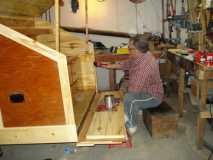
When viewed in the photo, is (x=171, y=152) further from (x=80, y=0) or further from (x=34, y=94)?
(x=80, y=0)

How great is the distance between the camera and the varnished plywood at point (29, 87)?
1597mm

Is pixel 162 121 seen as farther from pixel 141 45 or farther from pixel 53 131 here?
pixel 53 131

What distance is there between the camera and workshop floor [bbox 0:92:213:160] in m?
2.29

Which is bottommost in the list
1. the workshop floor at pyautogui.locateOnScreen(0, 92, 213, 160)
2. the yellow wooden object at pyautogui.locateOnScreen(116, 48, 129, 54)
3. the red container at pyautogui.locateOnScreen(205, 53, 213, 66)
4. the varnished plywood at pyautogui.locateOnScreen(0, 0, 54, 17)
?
the workshop floor at pyautogui.locateOnScreen(0, 92, 213, 160)

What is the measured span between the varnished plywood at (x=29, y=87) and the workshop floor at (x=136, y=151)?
0.81 metres

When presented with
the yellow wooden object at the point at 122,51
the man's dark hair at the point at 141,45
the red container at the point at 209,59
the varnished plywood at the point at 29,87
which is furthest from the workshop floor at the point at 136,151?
the yellow wooden object at the point at 122,51

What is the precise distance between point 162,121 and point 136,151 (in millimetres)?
469

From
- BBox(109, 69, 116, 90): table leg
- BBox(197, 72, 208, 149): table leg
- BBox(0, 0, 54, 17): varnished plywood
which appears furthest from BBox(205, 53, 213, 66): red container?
BBox(109, 69, 116, 90): table leg

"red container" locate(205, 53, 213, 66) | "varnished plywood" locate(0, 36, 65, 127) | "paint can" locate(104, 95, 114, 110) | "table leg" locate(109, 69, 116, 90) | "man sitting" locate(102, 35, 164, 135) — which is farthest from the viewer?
"table leg" locate(109, 69, 116, 90)

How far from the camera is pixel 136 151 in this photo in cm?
241

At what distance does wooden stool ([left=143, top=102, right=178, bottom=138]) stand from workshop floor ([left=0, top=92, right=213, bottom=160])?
76 mm

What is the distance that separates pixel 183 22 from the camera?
389 cm

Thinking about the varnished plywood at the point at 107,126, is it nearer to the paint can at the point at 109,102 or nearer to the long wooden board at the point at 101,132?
the long wooden board at the point at 101,132

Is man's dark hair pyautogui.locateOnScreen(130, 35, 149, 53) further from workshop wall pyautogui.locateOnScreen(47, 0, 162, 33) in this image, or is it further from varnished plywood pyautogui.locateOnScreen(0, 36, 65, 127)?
workshop wall pyautogui.locateOnScreen(47, 0, 162, 33)
